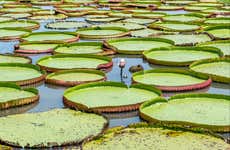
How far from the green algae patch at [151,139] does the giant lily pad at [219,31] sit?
5.54 meters

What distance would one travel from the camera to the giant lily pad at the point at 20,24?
1200 centimetres

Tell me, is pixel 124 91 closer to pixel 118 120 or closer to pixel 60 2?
pixel 118 120

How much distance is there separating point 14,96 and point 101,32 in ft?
16.1

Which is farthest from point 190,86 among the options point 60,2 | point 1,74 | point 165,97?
point 60,2

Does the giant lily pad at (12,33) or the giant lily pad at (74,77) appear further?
the giant lily pad at (12,33)

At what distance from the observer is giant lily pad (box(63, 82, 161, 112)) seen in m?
6.07

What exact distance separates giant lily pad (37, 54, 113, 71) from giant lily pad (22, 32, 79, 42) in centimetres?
157

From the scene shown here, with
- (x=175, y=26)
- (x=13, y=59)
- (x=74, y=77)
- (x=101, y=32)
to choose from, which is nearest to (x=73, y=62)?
(x=74, y=77)

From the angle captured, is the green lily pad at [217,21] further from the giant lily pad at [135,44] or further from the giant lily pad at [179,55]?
the giant lily pad at [179,55]

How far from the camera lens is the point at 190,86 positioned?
6871mm

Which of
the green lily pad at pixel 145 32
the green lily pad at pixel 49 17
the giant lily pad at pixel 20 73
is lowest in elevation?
the giant lily pad at pixel 20 73

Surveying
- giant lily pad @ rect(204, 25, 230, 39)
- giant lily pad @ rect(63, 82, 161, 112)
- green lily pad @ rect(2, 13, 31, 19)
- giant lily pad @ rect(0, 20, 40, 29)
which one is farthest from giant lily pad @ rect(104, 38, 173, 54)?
green lily pad @ rect(2, 13, 31, 19)

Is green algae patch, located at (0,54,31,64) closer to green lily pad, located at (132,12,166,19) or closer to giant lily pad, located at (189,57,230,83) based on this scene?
giant lily pad, located at (189,57,230,83)

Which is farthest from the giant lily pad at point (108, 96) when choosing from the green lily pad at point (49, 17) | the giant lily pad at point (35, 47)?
the green lily pad at point (49, 17)
